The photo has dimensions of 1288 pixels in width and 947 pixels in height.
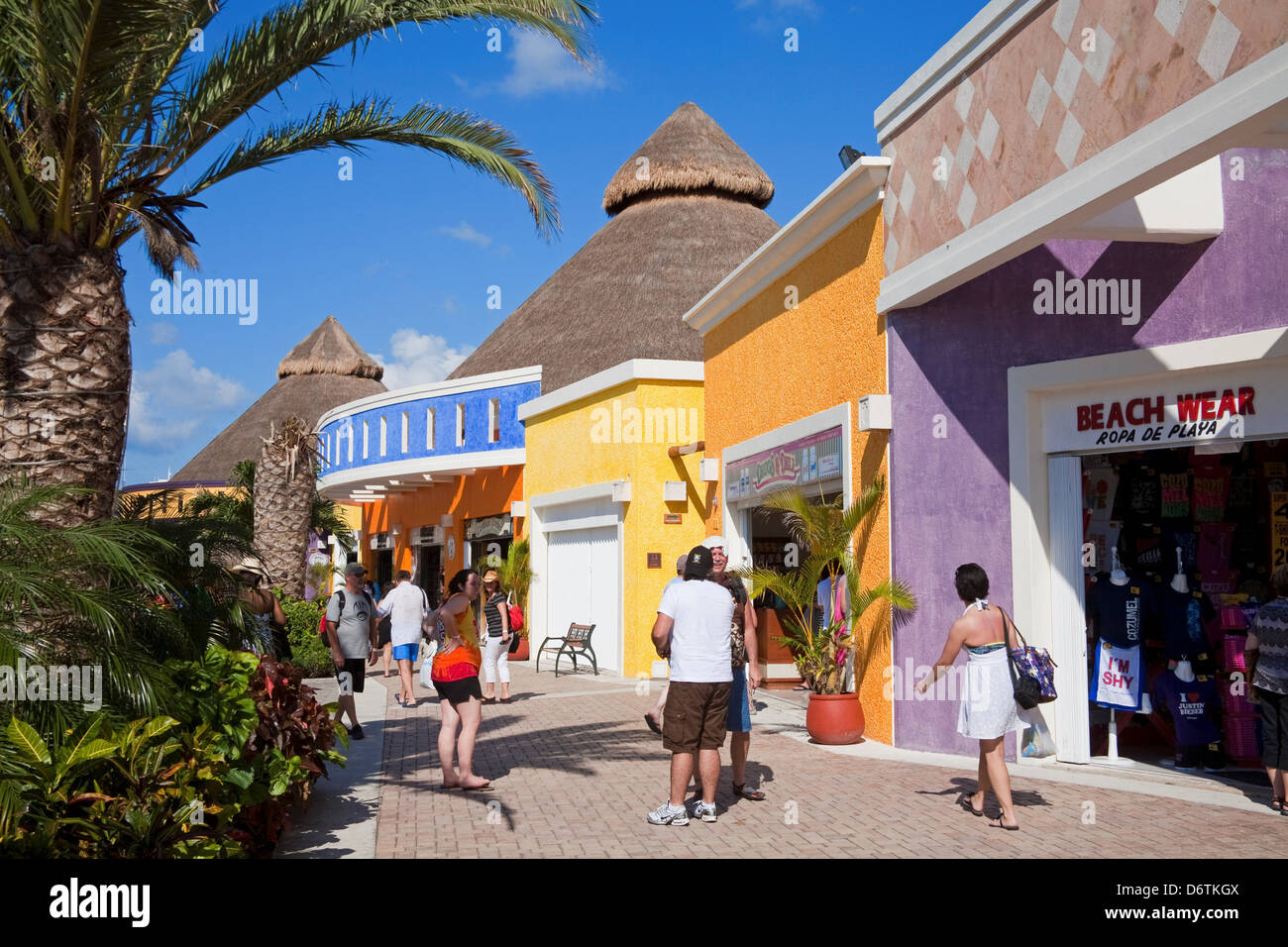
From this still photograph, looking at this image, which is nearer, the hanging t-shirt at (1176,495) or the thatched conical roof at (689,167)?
the hanging t-shirt at (1176,495)

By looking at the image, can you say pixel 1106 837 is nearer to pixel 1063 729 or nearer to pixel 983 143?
pixel 1063 729

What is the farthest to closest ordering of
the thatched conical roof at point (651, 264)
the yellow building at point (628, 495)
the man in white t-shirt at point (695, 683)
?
1. the thatched conical roof at point (651, 264)
2. the yellow building at point (628, 495)
3. the man in white t-shirt at point (695, 683)

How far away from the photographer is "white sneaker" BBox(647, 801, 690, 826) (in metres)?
7.05

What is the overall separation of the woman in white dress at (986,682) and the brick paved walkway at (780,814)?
1.01 feet

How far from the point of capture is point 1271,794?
803cm

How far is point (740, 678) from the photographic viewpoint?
7879 mm

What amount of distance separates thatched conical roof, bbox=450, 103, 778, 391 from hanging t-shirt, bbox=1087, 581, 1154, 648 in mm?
23362

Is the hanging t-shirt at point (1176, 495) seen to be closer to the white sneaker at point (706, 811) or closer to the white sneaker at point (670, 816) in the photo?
the white sneaker at point (706, 811)

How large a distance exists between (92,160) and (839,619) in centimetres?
772

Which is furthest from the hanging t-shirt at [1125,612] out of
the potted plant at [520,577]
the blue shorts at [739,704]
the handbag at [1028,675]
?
the potted plant at [520,577]

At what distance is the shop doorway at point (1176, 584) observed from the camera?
9227 mm

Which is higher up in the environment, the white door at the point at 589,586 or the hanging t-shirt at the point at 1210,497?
the hanging t-shirt at the point at 1210,497

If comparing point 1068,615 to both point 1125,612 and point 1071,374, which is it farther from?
point 1071,374
